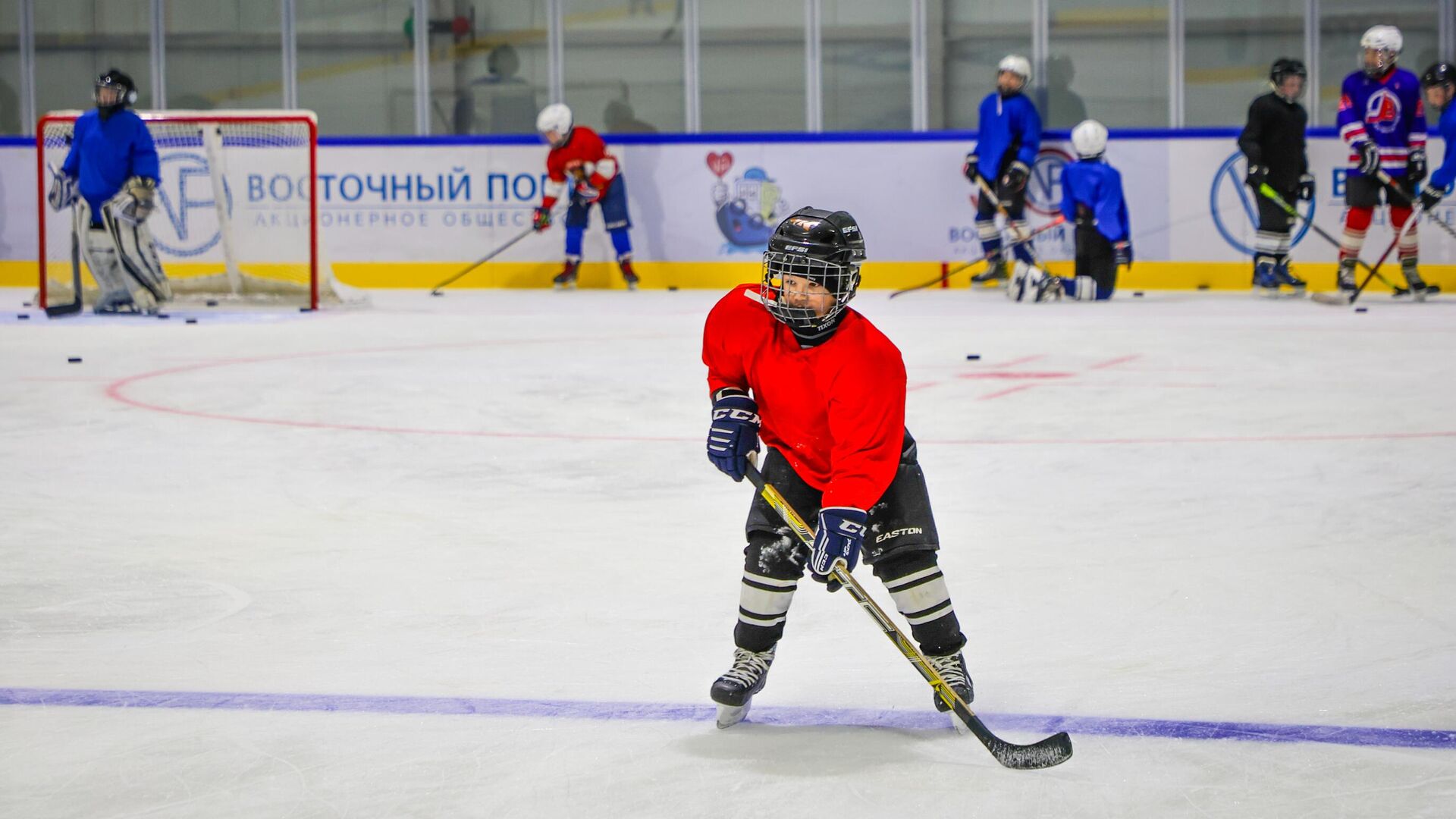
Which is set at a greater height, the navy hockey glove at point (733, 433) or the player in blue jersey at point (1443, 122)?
the player in blue jersey at point (1443, 122)

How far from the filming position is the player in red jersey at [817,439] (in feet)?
6.89

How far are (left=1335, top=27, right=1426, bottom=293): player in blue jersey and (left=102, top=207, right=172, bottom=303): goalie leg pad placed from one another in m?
6.48

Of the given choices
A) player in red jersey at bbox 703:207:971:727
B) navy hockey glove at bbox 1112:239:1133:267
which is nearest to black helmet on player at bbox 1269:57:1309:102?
navy hockey glove at bbox 1112:239:1133:267

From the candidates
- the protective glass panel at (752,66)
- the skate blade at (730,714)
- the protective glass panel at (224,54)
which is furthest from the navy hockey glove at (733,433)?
the protective glass panel at (224,54)

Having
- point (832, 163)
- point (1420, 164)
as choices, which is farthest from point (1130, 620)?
point (832, 163)

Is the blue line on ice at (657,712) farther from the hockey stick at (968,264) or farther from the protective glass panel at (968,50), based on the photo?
the protective glass panel at (968,50)

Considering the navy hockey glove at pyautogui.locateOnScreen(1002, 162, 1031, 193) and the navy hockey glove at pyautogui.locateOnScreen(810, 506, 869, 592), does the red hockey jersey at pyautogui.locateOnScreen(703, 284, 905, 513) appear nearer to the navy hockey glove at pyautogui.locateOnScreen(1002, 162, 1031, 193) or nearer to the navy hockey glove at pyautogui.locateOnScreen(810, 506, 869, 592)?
the navy hockey glove at pyautogui.locateOnScreen(810, 506, 869, 592)

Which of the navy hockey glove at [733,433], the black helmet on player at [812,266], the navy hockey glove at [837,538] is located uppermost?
the black helmet on player at [812,266]

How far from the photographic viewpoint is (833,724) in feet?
7.25

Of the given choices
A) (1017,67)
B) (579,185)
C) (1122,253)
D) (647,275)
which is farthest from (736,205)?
(1122,253)

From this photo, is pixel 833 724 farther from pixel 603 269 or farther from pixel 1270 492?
pixel 603 269

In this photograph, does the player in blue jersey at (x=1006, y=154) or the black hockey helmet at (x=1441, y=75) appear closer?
the black hockey helmet at (x=1441, y=75)

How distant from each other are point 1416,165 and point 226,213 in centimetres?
673

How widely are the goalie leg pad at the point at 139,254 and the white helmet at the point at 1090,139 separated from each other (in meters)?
5.05
